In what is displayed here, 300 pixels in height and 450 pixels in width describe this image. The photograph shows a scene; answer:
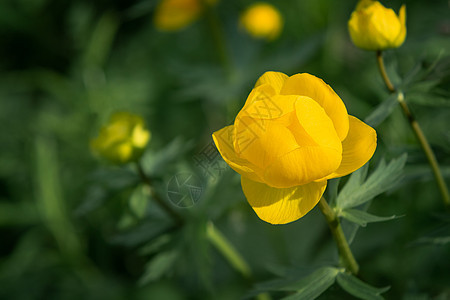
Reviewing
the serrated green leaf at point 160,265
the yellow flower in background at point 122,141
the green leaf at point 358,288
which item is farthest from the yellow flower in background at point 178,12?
the green leaf at point 358,288

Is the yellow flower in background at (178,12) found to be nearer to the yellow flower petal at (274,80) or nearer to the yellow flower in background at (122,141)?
the yellow flower in background at (122,141)

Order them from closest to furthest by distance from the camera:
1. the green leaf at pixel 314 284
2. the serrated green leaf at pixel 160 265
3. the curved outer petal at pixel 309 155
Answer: the curved outer petal at pixel 309 155 < the green leaf at pixel 314 284 < the serrated green leaf at pixel 160 265

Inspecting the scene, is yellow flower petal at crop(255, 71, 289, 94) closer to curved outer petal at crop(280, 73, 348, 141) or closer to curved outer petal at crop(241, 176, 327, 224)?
curved outer petal at crop(280, 73, 348, 141)

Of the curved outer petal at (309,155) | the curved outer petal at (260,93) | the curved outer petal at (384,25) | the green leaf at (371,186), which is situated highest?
the curved outer petal at (260,93)

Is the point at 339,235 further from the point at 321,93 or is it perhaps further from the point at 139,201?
the point at 139,201

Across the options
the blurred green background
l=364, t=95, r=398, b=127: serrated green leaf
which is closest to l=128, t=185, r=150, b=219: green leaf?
the blurred green background

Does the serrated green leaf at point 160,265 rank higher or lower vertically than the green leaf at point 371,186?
lower

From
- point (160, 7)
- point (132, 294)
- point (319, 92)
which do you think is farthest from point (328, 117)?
point (160, 7)

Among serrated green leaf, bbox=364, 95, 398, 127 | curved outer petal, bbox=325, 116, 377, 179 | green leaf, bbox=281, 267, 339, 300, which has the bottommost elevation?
green leaf, bbox=281, 267, 339, 300

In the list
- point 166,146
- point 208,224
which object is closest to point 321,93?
point 208,224

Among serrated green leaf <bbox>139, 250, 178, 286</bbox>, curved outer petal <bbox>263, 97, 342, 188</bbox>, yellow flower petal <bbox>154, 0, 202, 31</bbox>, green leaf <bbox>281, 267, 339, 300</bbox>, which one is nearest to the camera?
curved outer petal <bbox>263, 97, 342, 188</bbox>
